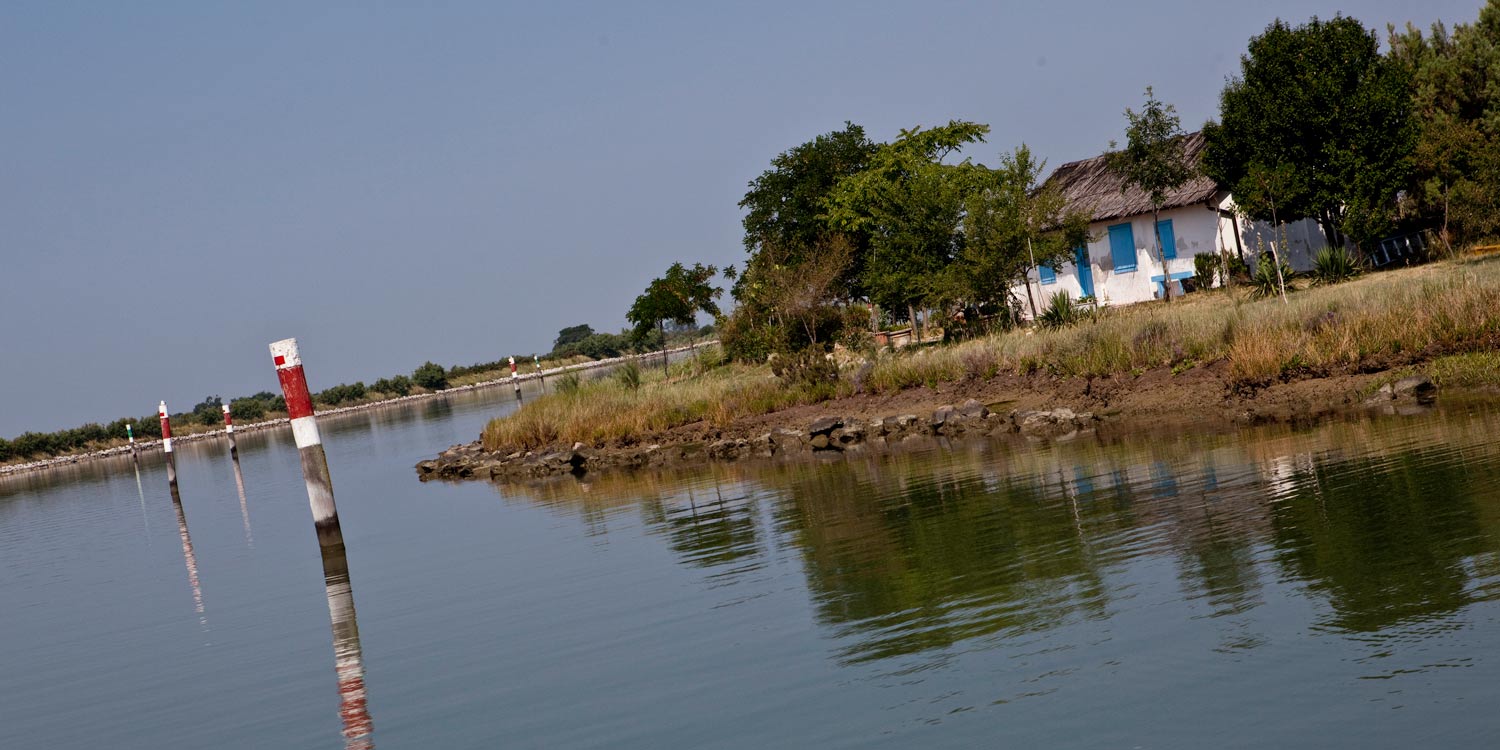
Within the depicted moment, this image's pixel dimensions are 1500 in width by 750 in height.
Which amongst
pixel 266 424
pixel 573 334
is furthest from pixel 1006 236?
pixel 573 334

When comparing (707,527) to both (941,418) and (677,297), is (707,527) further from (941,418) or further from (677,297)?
(677,297)

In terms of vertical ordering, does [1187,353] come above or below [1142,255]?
below

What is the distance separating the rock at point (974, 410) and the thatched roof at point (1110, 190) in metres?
15.3

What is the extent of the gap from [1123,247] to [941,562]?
3349 cm

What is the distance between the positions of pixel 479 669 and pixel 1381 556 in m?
6.49

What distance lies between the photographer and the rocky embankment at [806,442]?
22469 millimetres

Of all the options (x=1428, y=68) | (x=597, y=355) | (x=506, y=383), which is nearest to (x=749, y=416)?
(x=1428, y=68)

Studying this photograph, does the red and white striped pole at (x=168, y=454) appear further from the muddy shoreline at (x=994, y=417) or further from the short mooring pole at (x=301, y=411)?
the short mooring pole at (x=301, y=411)

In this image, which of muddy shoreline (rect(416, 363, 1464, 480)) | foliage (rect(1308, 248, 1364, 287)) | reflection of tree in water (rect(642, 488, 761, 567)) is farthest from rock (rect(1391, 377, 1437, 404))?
foliage (rect(1308, 248, 1364, 287))

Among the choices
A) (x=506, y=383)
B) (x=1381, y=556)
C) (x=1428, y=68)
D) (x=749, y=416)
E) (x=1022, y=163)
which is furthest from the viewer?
(x=506, y=383)

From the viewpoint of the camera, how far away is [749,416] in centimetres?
2889

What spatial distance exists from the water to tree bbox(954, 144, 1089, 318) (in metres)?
15.5

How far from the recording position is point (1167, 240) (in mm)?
41344

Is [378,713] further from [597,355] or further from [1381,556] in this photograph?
[597,355]
